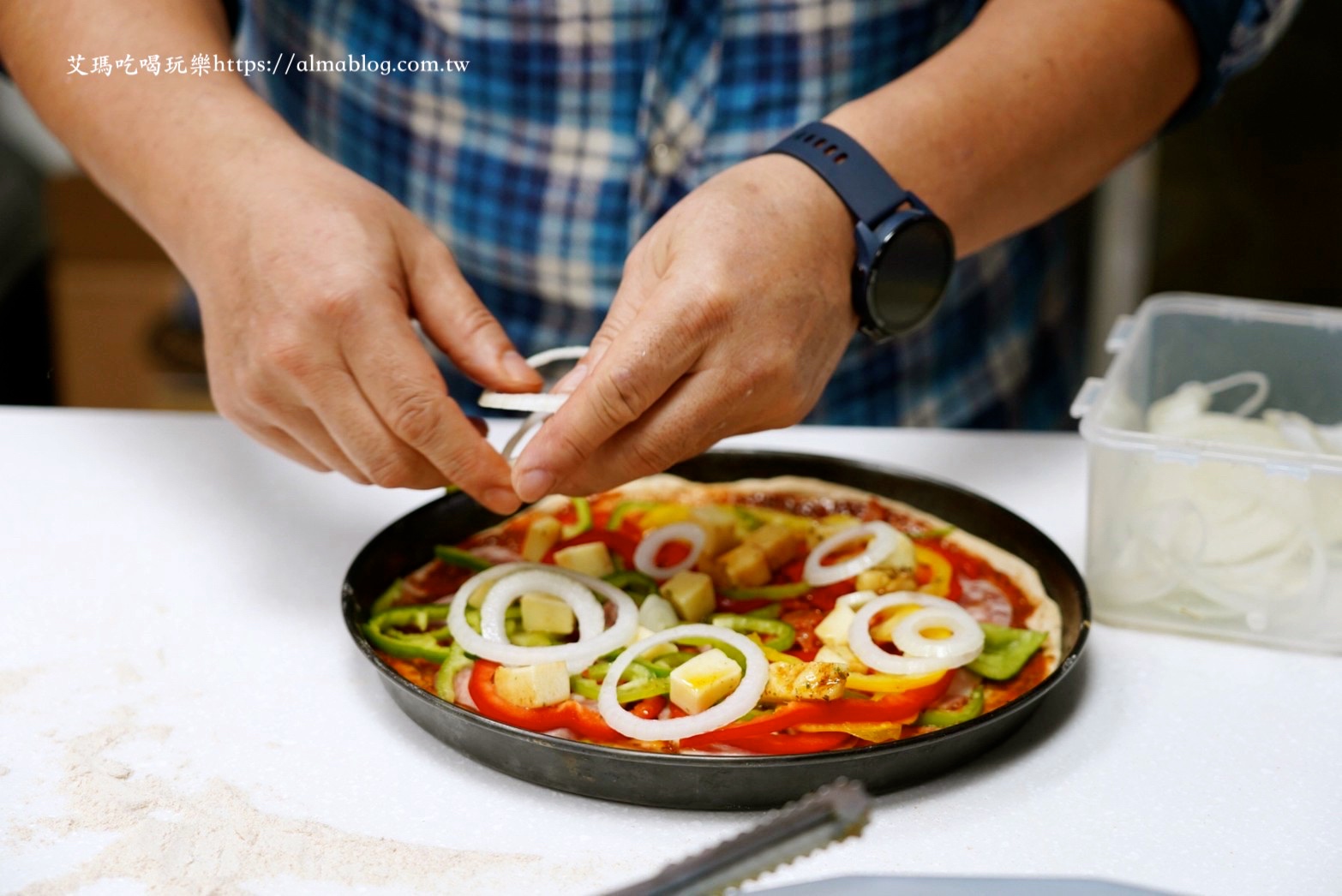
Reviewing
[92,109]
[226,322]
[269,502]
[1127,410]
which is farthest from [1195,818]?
[92,109]

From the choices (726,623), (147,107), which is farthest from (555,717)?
(147,107)

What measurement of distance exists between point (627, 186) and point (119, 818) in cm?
108

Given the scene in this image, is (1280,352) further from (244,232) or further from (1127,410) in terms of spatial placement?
(244,232)

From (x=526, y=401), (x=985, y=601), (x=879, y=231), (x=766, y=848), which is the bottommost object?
(x=985, y=601)

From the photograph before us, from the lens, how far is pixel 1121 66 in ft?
5.11

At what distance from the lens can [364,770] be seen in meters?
1.18

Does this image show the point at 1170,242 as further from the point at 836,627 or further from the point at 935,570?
the point at 836,627

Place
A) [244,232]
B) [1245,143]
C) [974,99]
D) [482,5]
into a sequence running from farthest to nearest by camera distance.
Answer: [1245,143]
[482,5]
[974,99]
[244,232]

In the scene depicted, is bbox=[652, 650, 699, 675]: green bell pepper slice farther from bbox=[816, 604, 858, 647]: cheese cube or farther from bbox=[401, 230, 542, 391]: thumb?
bbox=[401, 230, 542, 391]: thumb

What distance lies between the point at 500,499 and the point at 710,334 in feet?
0.99

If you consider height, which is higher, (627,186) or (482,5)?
(482,5)

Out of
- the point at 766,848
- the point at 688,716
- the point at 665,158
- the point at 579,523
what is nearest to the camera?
the point at 766,848

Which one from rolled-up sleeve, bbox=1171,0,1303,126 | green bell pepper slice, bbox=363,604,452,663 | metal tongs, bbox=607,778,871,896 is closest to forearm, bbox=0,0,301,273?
green bell pepper slice, bbox=363,604,452,663

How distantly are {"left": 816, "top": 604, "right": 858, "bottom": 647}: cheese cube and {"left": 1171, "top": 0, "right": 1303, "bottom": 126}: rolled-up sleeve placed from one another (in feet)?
2.98
